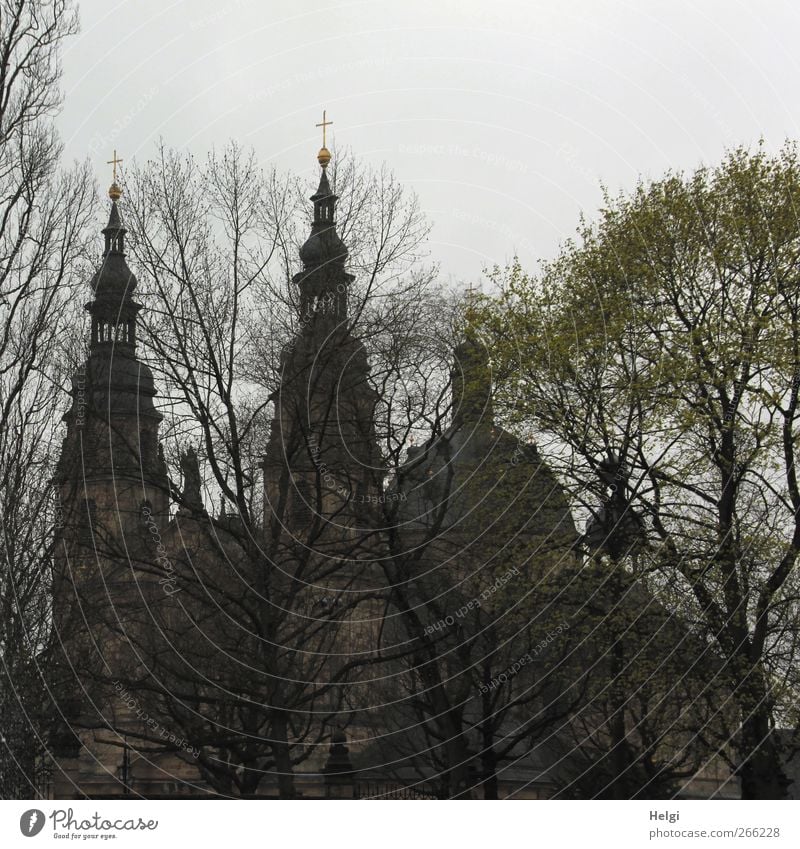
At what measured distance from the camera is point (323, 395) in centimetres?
2808

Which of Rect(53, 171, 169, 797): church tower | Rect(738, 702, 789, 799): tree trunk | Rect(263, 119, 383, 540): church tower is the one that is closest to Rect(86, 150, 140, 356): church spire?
Rect(53, 171, 169, 797): church tower

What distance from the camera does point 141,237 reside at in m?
27.1

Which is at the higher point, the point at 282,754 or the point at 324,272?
the point at 324,272

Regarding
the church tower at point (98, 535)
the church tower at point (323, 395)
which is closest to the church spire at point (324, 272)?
the church tower at point (323, 395)

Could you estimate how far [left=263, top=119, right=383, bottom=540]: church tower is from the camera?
1056 inches

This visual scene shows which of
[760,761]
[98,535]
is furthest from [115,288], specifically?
[760,761]

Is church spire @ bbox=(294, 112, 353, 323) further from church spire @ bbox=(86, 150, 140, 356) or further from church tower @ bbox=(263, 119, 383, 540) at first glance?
church spire @ bbox=(86, 150, 140, 356)

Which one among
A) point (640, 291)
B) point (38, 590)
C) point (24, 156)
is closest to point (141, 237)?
point (24, 156)

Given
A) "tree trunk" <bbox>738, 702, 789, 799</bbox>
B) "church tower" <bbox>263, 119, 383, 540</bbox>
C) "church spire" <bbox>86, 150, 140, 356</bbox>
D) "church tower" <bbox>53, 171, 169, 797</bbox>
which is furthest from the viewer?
"church spire" <bbox>86, 150, 140, 356</bbox>

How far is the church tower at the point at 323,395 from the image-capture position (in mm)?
26812

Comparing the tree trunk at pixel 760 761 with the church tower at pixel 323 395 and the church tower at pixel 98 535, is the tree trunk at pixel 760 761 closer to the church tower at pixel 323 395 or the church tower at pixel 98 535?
the church tower at pixel 323 395

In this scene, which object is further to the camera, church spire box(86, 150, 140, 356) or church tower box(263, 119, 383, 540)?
church spire box(86, 150, 140, 356)

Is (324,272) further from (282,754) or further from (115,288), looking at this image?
(282,754)

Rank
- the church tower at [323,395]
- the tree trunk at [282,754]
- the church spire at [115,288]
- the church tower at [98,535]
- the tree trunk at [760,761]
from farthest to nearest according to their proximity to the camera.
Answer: the church spire at [115,288], the church tower at [323,395], the church tower at [98,535], the tree trunk at [282,754], the tree trunk at [760,761]
